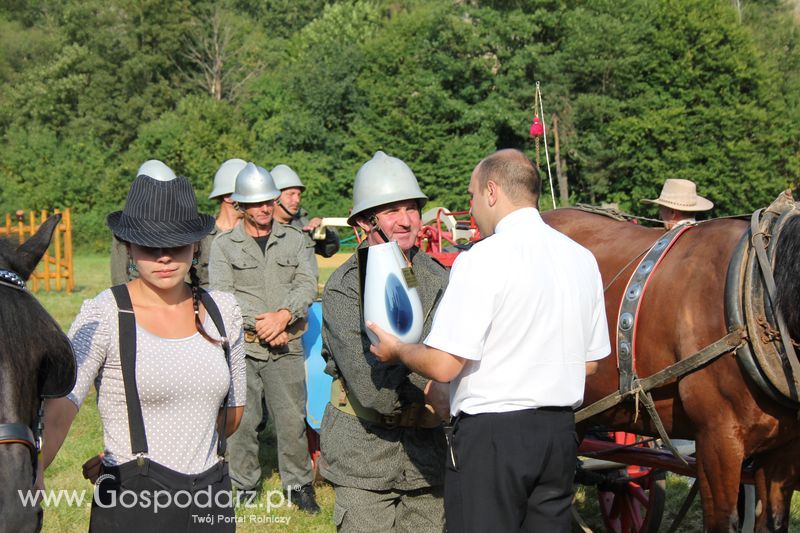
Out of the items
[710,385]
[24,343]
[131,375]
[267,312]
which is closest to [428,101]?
[267,312]

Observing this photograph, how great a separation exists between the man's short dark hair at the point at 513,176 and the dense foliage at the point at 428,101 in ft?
99.5

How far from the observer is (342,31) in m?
49.0

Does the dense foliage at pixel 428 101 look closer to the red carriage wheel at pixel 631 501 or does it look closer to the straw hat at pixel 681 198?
the straw hat at pixel 681 198

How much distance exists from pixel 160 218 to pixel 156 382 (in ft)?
1.65

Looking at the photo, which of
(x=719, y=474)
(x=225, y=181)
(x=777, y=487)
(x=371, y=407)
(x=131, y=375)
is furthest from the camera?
(x=225, y=181)

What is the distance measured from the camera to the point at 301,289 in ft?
18.5

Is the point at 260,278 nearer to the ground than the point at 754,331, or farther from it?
farther from it

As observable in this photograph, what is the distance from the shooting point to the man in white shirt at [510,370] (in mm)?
2662

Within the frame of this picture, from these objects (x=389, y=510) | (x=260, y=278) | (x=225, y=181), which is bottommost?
(x=389, y=510)

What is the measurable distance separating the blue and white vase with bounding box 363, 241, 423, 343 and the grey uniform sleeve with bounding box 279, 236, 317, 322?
272 centimetres

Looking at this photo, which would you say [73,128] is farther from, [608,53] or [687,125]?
[687,125]

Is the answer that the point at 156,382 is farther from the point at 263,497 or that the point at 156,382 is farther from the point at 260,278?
the point at 263,497

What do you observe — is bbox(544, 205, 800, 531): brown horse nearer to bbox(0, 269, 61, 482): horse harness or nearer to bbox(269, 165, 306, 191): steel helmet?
bbox(0, 269, 61, 482): horse harness

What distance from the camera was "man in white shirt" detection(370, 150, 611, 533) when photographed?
266 cm
